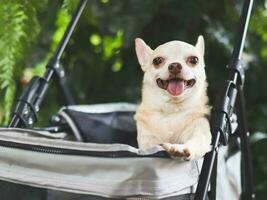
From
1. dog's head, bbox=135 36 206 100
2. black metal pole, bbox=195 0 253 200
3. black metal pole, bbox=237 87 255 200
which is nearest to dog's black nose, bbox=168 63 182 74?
dog's head, bbox=135 36 206 100

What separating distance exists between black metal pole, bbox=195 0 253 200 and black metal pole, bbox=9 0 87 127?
363 mm

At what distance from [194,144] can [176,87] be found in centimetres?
10

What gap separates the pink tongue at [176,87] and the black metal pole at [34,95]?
1.17 ft

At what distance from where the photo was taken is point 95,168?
74cm

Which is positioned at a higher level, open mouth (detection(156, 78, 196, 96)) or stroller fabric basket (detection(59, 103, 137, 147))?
stroller fabric basket (detection(59, 103, 137, 147))

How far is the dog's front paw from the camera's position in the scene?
713 millimetres

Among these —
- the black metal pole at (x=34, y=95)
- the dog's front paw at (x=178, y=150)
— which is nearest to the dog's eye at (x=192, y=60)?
the dog's front paw at (x=178, y=150)

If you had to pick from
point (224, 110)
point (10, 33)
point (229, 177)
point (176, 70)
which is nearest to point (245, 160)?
point (229, 177)

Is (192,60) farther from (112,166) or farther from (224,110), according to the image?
(112,166)

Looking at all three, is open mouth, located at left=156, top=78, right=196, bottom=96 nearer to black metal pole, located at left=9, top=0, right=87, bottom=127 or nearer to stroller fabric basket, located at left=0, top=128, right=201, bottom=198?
stroller fabric basket, located at left=0, top=128, right=201, bottom=198

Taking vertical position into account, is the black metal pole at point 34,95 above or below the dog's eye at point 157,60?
above

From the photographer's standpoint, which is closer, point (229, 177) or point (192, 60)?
point (192, 60)

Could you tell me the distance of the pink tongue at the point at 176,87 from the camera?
0.80m

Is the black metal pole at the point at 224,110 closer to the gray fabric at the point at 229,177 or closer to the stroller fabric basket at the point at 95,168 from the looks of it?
the stroller fabric basket at the point at 95,168
